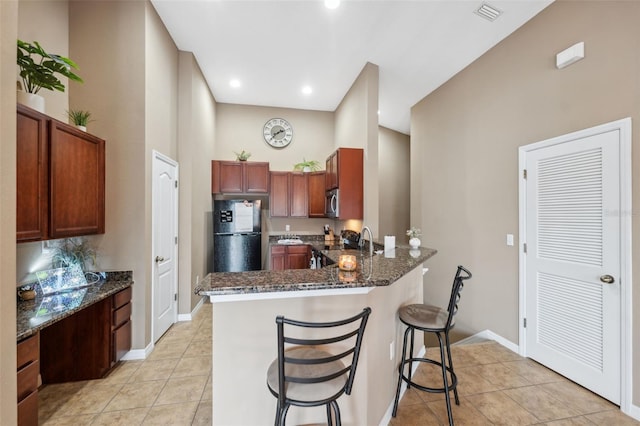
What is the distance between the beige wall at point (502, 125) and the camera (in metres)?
2.06

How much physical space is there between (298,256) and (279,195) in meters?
1.22

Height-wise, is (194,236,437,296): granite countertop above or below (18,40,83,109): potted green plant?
below

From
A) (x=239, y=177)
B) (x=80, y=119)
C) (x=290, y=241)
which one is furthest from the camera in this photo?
(x=290, y=241)

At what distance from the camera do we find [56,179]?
80.4 inches

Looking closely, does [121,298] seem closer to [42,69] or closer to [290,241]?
[42,69]

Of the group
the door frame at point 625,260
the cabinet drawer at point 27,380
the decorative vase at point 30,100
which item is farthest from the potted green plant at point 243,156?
the door frame at point 625,260

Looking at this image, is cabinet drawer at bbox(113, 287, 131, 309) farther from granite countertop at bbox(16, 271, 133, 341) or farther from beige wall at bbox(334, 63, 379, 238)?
beige wall at bbox(334, 63, 379, 238)

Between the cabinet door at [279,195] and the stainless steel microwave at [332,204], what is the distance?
0.79 metres

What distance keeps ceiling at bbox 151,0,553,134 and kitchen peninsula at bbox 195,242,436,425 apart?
281cm

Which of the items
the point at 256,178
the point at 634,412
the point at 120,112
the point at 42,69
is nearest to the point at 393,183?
the point at 256,178

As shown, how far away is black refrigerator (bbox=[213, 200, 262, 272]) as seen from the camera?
4449mm

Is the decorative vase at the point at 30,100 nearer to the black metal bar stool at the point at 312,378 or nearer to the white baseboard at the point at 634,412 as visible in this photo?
the black metal bar stool at the point at 312,378

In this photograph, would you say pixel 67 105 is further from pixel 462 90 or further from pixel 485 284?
pixel 485 284

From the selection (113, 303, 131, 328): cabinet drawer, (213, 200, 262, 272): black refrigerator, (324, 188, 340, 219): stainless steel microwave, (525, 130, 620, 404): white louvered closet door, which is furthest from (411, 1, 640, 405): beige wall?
(113, 303, 131, 328): cabinet drawer
